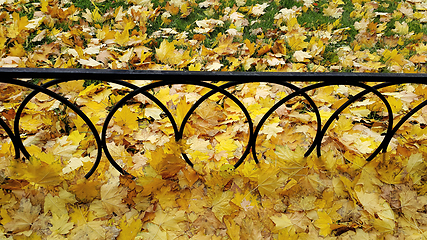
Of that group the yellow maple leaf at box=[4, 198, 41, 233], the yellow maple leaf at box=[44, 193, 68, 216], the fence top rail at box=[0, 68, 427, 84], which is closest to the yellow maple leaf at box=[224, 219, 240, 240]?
the fence top rail at box=[0, 68, 427, 84]

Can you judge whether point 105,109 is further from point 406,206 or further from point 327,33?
point 327,33

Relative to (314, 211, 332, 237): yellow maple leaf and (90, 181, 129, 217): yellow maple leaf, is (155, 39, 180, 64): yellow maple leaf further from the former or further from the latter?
(314, 211, 332, 237): yellow maple leaf

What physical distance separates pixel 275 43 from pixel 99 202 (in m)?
2.07

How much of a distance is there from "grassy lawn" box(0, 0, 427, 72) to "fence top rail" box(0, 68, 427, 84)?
1.09 m

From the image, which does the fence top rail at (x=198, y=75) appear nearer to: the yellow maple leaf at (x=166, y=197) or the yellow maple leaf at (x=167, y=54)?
the yellow maple leaf at (x=166, y=197)

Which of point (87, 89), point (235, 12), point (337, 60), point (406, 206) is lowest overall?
point (406, 206)

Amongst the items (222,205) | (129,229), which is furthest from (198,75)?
(129,229)

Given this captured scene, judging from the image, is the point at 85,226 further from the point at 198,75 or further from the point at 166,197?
the point at 198,75

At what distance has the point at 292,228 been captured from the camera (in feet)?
4.50

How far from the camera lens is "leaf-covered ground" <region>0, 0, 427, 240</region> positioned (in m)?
1.38

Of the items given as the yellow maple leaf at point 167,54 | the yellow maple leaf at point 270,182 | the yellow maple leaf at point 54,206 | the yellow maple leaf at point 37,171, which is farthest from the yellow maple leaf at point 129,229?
the yellow maple leaf at point 167,54

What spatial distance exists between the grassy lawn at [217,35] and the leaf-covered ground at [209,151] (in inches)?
0.8

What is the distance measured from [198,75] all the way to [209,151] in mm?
699

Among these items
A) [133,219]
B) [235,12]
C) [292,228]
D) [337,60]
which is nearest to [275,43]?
[337,60]
